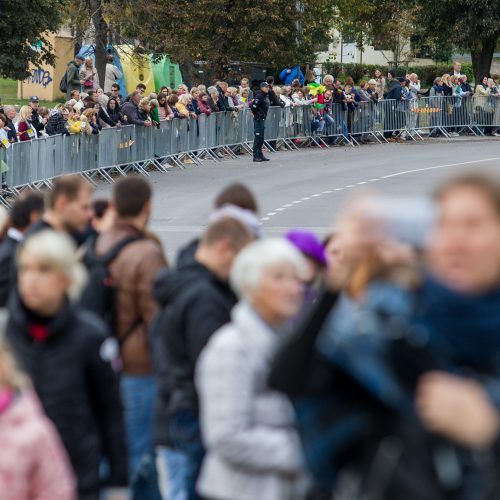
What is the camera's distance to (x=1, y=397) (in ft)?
13.8

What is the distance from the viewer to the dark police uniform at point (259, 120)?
30562 millimetres

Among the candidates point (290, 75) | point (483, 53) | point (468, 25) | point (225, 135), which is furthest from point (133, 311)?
point (483, 53)

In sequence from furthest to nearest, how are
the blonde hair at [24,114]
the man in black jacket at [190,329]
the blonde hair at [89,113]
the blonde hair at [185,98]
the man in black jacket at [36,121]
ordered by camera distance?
1. the blonde hair at [185,98]
2. the blonde hair at [89,113]
3. the man in black jacket at [36,121]
4. the blonde hair at [24,114]
5. the man in black jacket at [190,329]

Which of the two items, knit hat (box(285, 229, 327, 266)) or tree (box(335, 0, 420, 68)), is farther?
tree (box(335, 0, 420, 68))

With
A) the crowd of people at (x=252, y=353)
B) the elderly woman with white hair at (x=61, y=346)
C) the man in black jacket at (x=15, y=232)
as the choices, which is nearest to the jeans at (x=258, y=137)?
the crowd of people at (x=252, y=353)

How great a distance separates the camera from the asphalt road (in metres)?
21.6

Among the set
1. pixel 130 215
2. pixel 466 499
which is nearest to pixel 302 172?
pixel 130 215

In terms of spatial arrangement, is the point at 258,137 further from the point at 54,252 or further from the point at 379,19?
the point at 379,19

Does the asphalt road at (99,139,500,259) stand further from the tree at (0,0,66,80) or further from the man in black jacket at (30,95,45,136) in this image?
the tree at (0,0,66,80)

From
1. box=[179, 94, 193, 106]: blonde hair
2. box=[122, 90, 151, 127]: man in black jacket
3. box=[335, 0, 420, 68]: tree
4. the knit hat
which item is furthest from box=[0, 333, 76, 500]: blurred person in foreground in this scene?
box=[335, 0, 420, 68]: tree

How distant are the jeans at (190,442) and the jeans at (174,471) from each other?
62mm

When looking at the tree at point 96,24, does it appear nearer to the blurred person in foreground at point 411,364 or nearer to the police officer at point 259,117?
the police officer at point 259,117

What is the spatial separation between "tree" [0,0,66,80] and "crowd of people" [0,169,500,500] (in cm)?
3177

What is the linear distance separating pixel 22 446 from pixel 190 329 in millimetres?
1334
